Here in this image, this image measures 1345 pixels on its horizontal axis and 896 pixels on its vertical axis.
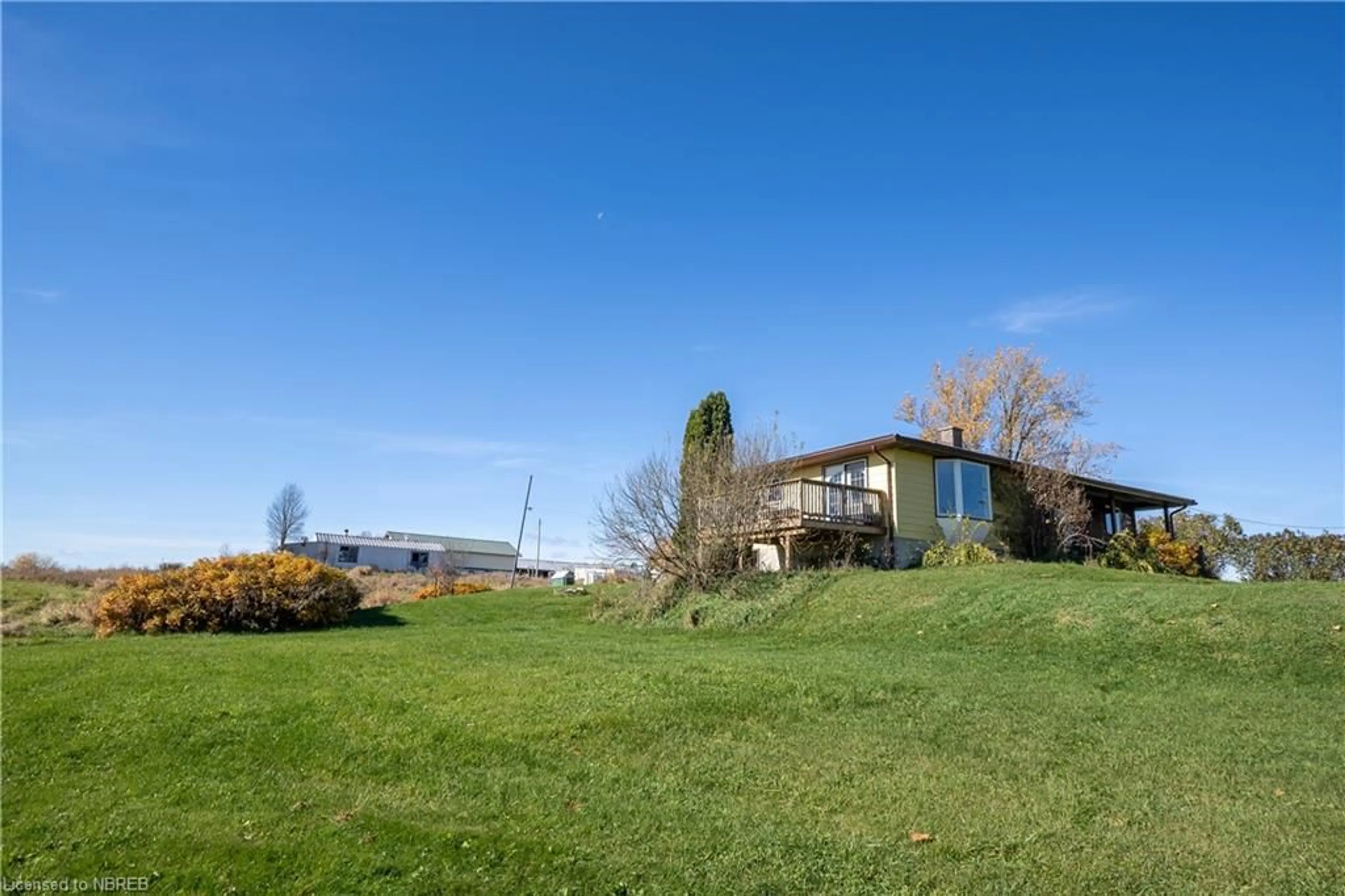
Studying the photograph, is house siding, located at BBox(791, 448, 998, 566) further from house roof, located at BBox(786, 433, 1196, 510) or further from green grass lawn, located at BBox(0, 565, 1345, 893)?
green grass lawn, located at BBox(0, 565, 1345, 893)

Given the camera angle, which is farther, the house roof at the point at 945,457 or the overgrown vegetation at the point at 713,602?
the house roof at the point at 945,457

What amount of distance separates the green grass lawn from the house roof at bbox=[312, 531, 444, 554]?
5189cm

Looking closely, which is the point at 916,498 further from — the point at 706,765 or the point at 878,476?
the point at 706,765

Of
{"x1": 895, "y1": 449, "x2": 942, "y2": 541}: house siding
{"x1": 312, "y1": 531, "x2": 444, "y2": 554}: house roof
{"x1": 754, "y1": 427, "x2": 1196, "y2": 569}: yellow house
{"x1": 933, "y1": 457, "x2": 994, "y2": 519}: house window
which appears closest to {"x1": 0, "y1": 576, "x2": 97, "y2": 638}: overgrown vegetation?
{"x1": 754, "y1": 427, "x2": 1196, "y2": 569}: yellow house

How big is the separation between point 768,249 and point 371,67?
8151 millimetres

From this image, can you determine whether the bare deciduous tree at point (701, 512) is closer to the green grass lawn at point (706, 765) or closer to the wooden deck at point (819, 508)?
the wooden deck at point (819, 508)

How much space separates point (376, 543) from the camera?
62188 mm

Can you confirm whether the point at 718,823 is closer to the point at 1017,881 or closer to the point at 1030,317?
the point at 1017,881

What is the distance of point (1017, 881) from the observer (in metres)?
4.16

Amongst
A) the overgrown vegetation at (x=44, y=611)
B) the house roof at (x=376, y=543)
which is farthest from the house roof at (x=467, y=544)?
the overgrown vegetation at (x=44, y=611)

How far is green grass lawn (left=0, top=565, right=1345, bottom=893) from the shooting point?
4.28 meters

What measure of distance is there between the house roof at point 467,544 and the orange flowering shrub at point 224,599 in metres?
47.4

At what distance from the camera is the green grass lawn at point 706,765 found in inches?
168

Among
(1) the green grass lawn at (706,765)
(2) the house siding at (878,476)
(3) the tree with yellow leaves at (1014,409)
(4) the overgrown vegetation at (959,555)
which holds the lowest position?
(1) the green grass lawn at (706,765)
